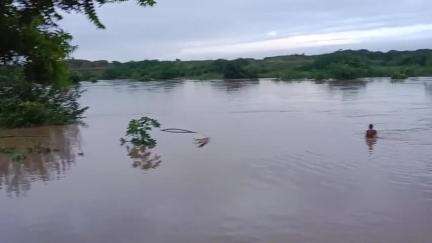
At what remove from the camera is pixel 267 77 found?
66000mm

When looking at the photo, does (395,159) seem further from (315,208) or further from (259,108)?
(259,108)

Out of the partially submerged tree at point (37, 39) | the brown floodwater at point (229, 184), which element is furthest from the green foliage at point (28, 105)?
the partially submerged tree at point (37, 39)

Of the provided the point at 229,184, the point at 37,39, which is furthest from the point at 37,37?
the point at 229,184

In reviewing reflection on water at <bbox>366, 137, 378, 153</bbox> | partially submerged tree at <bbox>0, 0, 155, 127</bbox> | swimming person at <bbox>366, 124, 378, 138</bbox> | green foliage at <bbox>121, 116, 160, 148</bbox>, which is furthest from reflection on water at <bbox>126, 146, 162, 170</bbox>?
partially submerged tree at <bbox>0, 0, 155, 127</bbox>

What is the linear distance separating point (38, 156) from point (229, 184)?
6.53 meters

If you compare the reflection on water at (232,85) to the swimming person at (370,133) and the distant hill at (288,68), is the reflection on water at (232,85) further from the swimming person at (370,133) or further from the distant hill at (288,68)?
the swimming person at (370,133)

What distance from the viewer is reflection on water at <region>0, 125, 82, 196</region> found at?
42.7 ft

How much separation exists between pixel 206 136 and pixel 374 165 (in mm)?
7165

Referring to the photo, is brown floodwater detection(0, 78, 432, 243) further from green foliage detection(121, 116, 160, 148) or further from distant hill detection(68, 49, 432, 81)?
distant hill detection(68, 49, 432, 81)

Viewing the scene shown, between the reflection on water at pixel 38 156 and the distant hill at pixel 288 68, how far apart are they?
1464 inches

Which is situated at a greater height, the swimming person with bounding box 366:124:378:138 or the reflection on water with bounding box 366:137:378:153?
the swimming person with bounding box 366:124:378:138

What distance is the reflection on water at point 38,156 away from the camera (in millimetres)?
13000

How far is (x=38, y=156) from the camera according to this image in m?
15.8

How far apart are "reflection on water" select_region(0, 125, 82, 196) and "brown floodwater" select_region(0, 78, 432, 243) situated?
4cm
